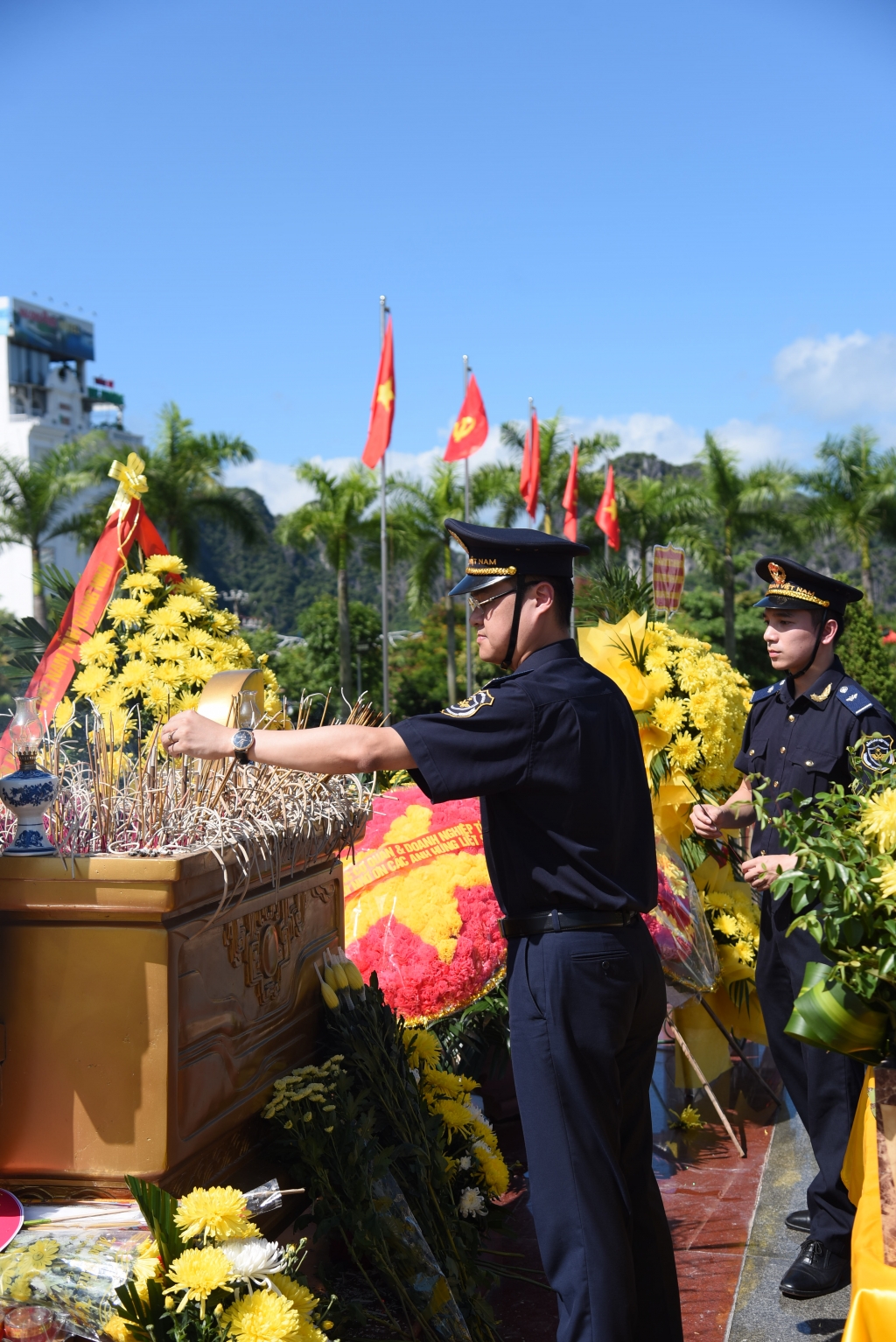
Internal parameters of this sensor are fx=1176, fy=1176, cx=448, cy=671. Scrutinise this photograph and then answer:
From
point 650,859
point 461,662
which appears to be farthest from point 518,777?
point 461,662

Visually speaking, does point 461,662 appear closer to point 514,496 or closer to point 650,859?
point 514,496

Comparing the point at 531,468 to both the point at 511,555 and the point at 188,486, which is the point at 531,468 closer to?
the point at 188,486

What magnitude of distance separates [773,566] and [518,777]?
5.59 ft

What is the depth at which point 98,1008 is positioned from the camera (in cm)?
207

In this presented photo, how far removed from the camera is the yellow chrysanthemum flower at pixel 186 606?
380 cm

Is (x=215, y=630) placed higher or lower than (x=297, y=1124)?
higher

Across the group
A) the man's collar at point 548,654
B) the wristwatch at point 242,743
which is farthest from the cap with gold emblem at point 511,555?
the wristwatch at point 242,743

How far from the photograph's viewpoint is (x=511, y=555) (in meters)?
2.55

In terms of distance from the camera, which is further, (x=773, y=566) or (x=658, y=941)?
(x=658, y=941)

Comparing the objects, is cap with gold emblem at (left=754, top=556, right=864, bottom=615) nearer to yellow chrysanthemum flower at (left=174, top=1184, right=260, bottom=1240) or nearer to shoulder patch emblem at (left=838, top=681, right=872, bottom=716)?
shoulder patch emblem at (left=838, top=681, right=872, bottom=716)

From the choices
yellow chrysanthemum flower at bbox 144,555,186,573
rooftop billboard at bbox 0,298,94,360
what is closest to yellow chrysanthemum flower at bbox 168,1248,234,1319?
yellow chrysanthemum flower at bbox 144,555,186,573

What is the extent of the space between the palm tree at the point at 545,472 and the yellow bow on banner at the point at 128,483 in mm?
30425

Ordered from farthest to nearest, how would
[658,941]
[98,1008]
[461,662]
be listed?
1. [461,662]
2. [658,941]
3. [98,1008]

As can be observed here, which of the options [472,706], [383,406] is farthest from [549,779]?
[383,406]
